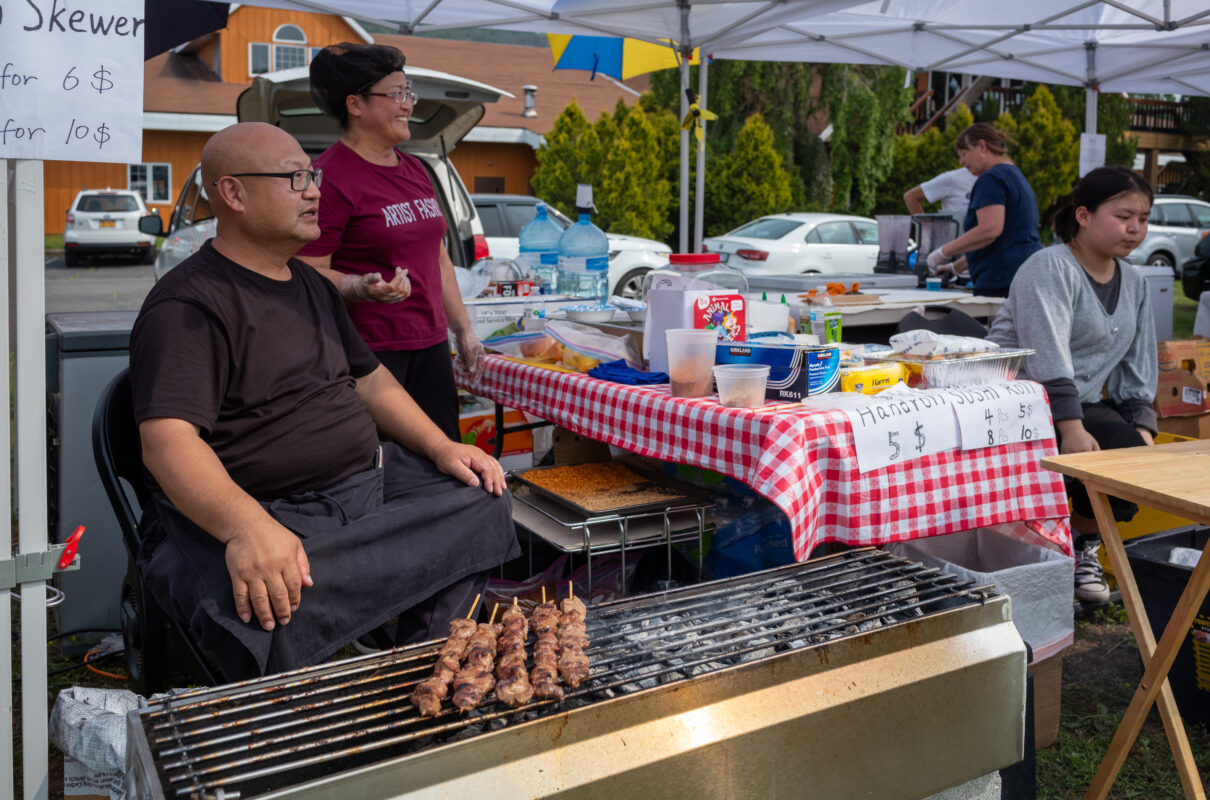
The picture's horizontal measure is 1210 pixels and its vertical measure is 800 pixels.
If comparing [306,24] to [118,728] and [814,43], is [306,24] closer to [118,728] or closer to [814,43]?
[814,43]

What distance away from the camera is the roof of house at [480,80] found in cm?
2538

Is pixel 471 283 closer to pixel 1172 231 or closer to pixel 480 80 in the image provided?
pixel 1172 231

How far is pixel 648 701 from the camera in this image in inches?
68.6

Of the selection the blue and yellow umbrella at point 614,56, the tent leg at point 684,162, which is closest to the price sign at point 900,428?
the tent leg at point 684,162

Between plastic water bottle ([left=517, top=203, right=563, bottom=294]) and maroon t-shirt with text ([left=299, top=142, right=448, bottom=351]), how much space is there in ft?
4.85

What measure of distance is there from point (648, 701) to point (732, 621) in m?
0.39

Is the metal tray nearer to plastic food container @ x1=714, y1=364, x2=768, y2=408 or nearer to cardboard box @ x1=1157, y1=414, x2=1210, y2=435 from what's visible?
plastic food container @ x1=714, y1=364, x2=768, y2=408

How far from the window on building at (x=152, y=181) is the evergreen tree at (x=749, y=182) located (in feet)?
49.1

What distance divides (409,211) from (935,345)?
1.68 m

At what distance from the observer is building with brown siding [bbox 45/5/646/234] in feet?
83.2

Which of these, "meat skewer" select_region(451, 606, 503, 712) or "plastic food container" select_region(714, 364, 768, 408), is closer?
"meat skewer" select_region(451, 606, 503, 712)

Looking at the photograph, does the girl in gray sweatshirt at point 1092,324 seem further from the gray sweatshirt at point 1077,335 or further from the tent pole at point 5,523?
the tent pole at point 5,523

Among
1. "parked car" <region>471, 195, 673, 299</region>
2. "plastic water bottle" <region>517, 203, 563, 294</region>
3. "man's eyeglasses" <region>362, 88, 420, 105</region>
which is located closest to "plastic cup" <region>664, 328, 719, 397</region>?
"man's eyeglasses" <region>362, 88, 420, 105</region>

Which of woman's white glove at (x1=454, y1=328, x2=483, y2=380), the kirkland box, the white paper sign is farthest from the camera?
the white paper sign
